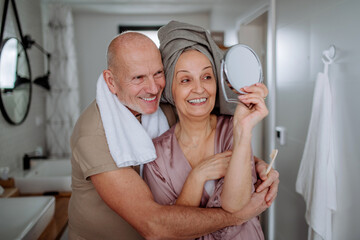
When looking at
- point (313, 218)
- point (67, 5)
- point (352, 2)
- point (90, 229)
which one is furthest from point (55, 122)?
point (352, 2)

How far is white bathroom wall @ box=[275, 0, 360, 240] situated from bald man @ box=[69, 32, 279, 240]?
0.48m

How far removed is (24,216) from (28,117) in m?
1.27

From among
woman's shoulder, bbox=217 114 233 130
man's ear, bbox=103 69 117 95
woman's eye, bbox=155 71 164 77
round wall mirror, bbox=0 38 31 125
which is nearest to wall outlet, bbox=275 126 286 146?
woman's shoulder, bbox=217 114 233 130

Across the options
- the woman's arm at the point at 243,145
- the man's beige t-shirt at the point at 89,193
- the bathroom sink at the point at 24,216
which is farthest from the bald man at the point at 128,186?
the bathroom sink at the point at 24,216

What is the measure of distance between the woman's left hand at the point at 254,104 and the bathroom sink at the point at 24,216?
1.06m

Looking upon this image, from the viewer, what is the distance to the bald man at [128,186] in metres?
0.93

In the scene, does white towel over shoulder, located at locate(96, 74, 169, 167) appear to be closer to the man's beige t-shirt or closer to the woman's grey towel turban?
the man's beige t-shirt

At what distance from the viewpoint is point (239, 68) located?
2.69ft

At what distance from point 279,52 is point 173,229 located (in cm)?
150

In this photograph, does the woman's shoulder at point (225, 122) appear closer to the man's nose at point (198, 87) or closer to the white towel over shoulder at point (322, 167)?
the man's nose at point (198, 87)

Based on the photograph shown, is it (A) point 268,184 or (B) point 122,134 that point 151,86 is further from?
(A) point 268,184

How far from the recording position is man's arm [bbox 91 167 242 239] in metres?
0.92

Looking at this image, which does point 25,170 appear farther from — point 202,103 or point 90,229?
point 202,103

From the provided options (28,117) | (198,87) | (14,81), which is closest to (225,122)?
(198,87)
